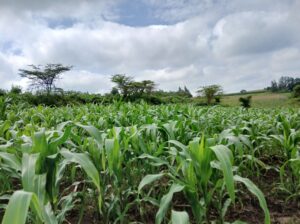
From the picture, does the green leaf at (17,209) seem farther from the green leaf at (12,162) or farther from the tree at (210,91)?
the tree at (210,91)

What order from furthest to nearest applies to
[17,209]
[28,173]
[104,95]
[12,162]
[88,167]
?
[104,95]
[12,162]
[88,167]
[28,173]
[17,209]

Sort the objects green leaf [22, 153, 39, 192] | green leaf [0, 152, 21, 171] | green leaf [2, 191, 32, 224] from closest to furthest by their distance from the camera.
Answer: green leaf [2, 191, 32, 224]
green leaf [22, 153, 39, 192]
green leaf [0, 152, 21, 171]

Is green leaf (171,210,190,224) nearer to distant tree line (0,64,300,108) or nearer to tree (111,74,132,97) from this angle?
distant tree line (0,64,300,108)

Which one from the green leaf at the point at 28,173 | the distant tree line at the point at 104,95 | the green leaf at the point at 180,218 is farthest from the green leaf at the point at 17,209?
the distant tree line at the point at 104,95

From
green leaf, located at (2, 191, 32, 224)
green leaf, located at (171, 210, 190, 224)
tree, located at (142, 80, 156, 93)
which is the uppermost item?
tree, located at (142, 80, 156, 93)

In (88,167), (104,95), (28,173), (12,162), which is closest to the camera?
(28,173)

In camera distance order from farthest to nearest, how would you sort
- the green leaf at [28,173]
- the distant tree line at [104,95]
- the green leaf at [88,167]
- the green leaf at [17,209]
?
1. the distant tree line at [104,95]
2. the green leaf at [88,167]
3. the green leaf at [28,173]
4. the green leaf at [17,209]

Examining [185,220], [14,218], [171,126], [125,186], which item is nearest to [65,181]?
[125,186]

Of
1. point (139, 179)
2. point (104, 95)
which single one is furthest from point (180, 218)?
point (104, 95)

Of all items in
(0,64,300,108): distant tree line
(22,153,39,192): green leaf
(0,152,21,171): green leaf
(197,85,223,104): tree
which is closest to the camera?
(22,153,39,192): green leaf

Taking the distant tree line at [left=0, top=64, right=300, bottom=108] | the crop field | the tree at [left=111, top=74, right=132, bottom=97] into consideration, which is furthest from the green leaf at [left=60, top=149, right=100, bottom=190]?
the tree at [left=111, top=74, right=132, bottom=97]

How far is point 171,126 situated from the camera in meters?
2.00

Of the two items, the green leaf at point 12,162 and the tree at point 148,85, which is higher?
the tree at point 148,85

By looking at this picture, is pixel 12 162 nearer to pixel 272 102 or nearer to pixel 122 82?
pixel 122 82
